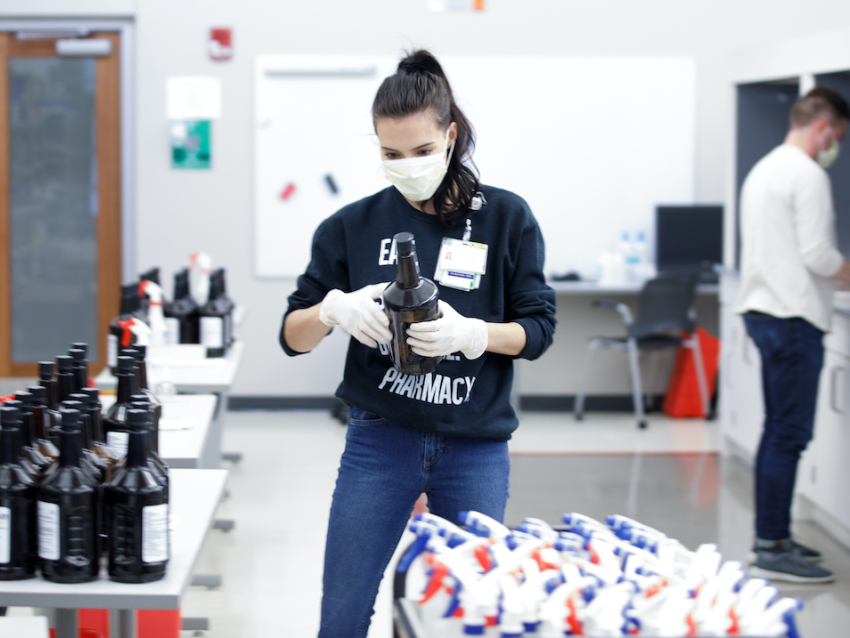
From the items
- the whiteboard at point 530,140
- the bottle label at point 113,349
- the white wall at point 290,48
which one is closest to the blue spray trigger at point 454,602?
the bottle label at point 113,349

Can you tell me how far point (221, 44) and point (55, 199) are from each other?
1420 millimetres

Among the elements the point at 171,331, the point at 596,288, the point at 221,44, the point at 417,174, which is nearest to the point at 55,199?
the point at 221,44

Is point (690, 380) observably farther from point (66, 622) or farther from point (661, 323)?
point (66, 622)

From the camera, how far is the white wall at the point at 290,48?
5551 mm

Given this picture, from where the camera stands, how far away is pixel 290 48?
5.58 meters

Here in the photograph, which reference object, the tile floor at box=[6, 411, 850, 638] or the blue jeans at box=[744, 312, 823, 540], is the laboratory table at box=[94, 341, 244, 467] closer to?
the tile floor at box=[6, 411, 850, 638]

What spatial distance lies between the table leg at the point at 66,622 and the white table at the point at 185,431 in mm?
441

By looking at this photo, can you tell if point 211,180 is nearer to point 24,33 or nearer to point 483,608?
point 24,33

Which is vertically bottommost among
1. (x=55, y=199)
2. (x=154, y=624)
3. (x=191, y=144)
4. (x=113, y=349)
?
(x=154, y=624)

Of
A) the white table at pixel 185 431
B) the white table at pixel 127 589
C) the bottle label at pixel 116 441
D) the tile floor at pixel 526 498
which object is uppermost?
the bottle label at pixel 116 441

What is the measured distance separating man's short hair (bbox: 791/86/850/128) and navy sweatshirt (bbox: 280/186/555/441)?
1888mm

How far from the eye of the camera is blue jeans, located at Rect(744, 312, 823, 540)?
9.88 ft

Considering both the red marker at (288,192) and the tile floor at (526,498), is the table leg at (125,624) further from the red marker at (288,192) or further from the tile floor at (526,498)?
the red marker at (288,192)

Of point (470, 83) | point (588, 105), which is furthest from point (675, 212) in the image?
point (470, 83)
